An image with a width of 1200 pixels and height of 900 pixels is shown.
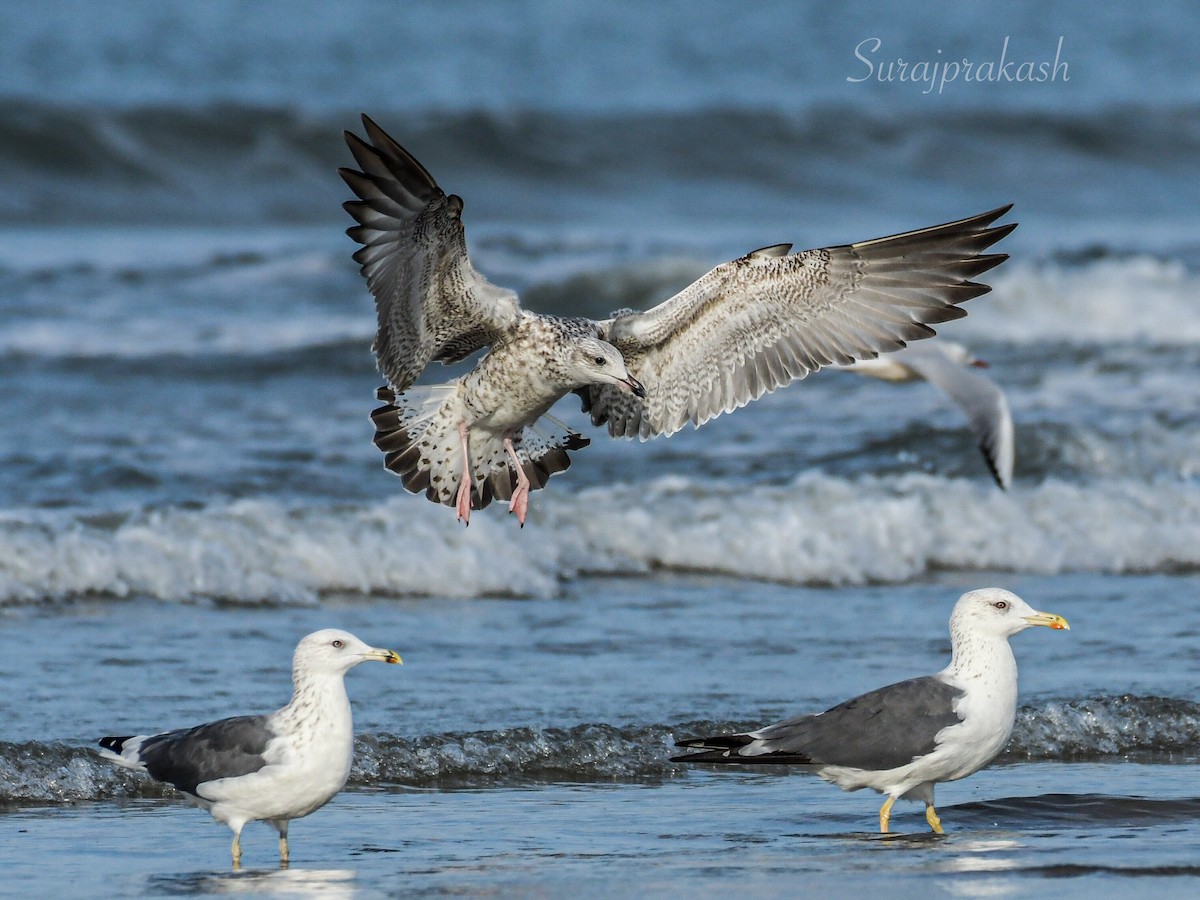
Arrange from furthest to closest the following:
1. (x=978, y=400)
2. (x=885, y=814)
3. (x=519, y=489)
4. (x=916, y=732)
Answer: (x=978, y=400)
(x=519, y=489)
(x=885, y=814)
(x=916, y=732)

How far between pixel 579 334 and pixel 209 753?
226 cm

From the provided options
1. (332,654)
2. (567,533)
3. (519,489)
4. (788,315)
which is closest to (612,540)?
(567,533)

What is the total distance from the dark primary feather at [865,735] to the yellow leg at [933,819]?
0.77ft

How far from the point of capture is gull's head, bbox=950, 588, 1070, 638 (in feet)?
17.7

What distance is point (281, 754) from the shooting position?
4805 millimetres

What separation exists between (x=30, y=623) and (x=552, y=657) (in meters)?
2.11

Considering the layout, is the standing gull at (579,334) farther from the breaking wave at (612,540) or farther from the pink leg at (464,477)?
the breaking wave at (612,540)

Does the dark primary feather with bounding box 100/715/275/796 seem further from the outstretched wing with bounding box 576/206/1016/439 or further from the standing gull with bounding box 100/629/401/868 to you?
the outstretched wing with bounding box 576/206/1016/439

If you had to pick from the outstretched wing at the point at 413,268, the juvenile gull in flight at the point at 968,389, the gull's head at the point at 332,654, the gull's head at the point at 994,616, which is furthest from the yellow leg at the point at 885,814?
the juvenile gull in flight at the point at 968,389

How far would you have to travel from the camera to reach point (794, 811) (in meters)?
5.60

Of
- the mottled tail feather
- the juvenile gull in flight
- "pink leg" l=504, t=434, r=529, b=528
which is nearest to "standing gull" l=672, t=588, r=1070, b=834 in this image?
"pink leg" l=504, t=434, r=529, b=528

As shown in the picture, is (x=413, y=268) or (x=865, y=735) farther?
(x=413, y=268)

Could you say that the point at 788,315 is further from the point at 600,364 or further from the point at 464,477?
the point at 464,477

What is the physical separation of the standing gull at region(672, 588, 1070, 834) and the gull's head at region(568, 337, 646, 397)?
1.49m
